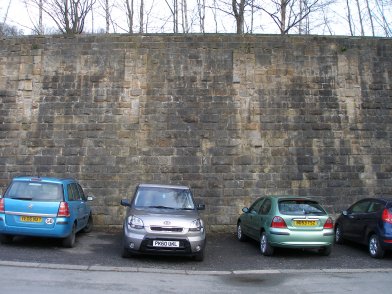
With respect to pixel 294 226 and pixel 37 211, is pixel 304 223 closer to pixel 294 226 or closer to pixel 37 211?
pixel 294 226

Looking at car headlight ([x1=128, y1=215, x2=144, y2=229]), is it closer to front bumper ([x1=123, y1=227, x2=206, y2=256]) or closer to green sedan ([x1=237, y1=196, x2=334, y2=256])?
front bumper ([x1=123, y1=227, x2=206, y2=256])

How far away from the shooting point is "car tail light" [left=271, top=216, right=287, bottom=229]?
9805 millimetres

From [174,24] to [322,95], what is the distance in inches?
505

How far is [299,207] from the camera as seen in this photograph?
404 inches

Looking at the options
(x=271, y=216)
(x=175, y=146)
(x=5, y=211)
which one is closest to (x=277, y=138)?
(x=175, y=146)

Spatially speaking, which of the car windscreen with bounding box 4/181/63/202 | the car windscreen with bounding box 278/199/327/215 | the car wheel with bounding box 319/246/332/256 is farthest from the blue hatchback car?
the car wheel with bounding box 319/246/332/256

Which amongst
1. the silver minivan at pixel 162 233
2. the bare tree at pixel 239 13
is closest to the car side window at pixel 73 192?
the silver minivan at pixel 162 233

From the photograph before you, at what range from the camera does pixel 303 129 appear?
14.6 meters

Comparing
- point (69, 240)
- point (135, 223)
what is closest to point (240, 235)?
point (135, 223)

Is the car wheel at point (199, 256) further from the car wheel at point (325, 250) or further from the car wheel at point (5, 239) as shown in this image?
the car wheel at point (5, 239)

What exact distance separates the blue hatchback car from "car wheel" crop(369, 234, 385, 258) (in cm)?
712

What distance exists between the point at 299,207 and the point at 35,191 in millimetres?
6159

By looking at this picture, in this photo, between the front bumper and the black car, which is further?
the black car

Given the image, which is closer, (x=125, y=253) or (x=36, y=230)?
(x=125, y=253)
